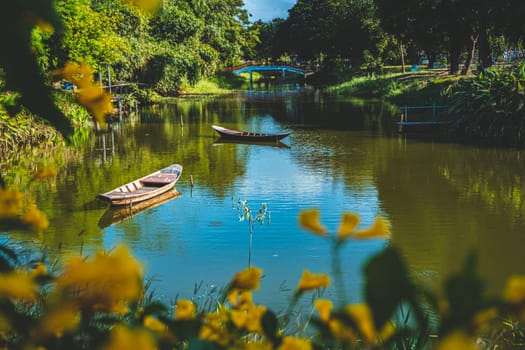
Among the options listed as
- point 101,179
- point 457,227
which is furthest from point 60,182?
point 457,227

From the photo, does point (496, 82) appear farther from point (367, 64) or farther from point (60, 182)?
point (367, 64)

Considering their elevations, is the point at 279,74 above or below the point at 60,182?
above

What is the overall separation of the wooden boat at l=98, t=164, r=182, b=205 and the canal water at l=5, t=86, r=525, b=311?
329mm

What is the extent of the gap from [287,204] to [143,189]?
3.09 metres

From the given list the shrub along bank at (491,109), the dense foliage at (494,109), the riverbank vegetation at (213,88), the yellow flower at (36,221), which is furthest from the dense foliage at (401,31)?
the yellow flower at (36,221)

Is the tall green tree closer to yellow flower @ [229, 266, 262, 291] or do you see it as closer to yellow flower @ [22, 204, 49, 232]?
yellow flower @ [22, 204, 49, 232]

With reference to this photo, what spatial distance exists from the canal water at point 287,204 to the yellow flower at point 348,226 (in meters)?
0.23

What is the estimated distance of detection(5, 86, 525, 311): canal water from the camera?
26.7 ft

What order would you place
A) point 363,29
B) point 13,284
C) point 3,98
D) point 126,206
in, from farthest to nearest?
point 363,29
point 126,206
point 3,98
point 13,284

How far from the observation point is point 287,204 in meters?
11.6

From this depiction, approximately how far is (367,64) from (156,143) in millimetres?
34506

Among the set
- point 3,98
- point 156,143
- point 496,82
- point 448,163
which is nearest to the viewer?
point 3,98

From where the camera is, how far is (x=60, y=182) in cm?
1357

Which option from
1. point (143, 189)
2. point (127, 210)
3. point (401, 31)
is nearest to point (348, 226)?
point (127, 210)
